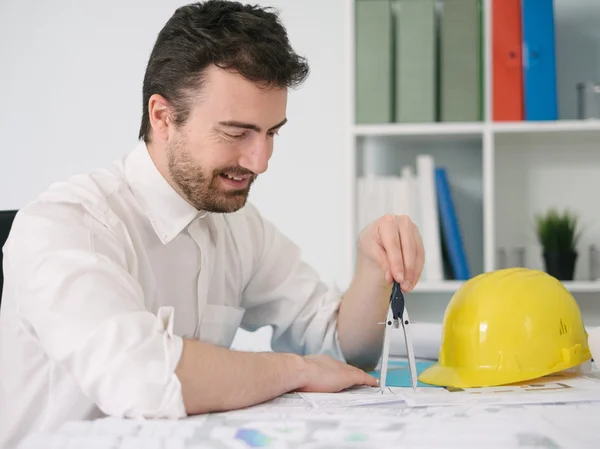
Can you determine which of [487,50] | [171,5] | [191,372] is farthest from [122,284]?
[171,5]

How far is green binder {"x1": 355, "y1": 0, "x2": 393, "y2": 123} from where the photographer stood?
2307 millimetres

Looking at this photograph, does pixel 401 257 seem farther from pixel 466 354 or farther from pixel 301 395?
pixel 301 395

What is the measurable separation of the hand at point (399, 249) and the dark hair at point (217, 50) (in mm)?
293

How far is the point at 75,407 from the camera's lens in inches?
45.0

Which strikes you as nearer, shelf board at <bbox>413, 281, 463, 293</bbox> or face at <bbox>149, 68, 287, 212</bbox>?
face at <bbox>149, 68, 287, 212</bbox>

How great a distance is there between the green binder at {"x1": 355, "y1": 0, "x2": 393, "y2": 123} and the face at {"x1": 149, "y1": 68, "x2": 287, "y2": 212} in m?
1.04

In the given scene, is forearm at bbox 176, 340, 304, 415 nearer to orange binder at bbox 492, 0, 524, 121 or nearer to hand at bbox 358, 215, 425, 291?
hand at bbox 358, 215, 425, 291

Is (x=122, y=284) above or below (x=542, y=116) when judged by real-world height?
below

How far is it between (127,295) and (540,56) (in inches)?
65.7

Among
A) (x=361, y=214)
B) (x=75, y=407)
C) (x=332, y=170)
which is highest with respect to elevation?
(x=332, y=170)

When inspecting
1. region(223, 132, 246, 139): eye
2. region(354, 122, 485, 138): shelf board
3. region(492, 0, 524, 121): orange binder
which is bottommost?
region(223, 132, 246, 139): eye

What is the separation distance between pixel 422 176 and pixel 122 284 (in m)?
1.50

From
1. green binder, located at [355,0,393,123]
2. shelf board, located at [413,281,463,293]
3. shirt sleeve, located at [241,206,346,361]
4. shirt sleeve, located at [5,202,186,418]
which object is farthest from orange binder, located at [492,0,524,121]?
shirt sleeve, located at [5,202,186,418]

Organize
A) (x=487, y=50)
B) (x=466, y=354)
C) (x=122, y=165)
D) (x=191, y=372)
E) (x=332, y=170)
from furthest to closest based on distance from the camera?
(x=332, y=170) < (x=487, y=50) < (x=122, y=165) < (x=466, y=354) < (x=191, y=372)
